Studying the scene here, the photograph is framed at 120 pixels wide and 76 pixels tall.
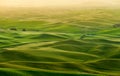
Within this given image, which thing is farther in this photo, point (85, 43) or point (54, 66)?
point (85, 43)

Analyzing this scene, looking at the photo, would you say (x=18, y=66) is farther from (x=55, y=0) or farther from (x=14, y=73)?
(x=55, y=0)

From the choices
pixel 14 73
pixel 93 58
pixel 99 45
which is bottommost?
pixel 14 73

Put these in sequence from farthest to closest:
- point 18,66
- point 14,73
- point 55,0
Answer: point 55,0, point 18,66, point 14,73

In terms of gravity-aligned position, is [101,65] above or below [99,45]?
below

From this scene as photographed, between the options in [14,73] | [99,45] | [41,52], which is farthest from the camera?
[99,45]

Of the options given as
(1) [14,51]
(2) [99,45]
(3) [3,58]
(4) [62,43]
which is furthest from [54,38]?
(3) [3,58]

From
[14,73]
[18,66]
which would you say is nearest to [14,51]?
[18,66]

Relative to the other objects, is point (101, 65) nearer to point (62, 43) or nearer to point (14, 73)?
point (14, 73)

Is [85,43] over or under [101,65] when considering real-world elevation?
over

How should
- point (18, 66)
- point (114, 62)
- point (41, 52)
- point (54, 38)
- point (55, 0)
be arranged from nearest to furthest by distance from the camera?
1. point (18, 66)
2. point (114, 62)
3. point (41, 52)
4. point (54, 38)
5. point (55, 0)
